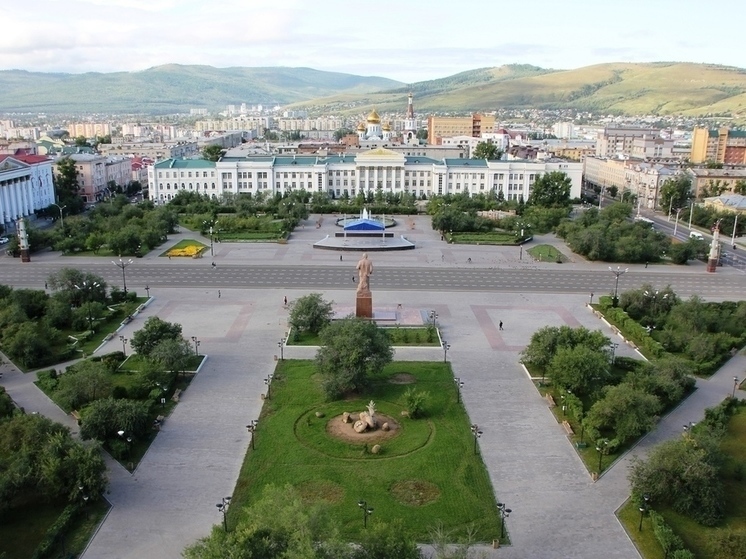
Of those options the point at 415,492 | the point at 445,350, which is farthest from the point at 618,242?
the point at 415,492

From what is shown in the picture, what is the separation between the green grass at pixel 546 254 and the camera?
63478mm

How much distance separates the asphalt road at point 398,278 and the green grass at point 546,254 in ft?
13.7

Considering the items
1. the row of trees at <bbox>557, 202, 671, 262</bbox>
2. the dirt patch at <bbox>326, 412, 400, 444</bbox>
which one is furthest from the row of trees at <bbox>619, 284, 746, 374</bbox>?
the dirt patch at <bbox>326, 412, 400, 444</bbox>

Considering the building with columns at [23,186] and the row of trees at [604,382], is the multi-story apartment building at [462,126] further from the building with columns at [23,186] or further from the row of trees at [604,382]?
the row of trees at [604,382]

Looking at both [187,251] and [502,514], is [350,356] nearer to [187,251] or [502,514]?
[502,514]

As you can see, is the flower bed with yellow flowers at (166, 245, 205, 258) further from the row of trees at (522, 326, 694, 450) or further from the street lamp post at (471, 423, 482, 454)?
the street lamp post at (471, 423, 482, 454)

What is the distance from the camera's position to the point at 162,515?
73.7ft

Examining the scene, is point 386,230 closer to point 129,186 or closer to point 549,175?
point 549,175

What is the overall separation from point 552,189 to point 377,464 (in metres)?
71.5

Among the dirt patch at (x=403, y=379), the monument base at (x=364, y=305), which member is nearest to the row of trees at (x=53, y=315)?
the monument base at (x=364, y=305)

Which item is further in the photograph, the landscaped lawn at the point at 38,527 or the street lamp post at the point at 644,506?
the street lamp post at the point at 644,506

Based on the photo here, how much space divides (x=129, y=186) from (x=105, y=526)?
97894 mm

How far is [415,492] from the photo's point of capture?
23.8m

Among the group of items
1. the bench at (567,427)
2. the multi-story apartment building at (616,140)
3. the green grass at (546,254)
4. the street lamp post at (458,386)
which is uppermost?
the multi-story apartment building at (616,140)
